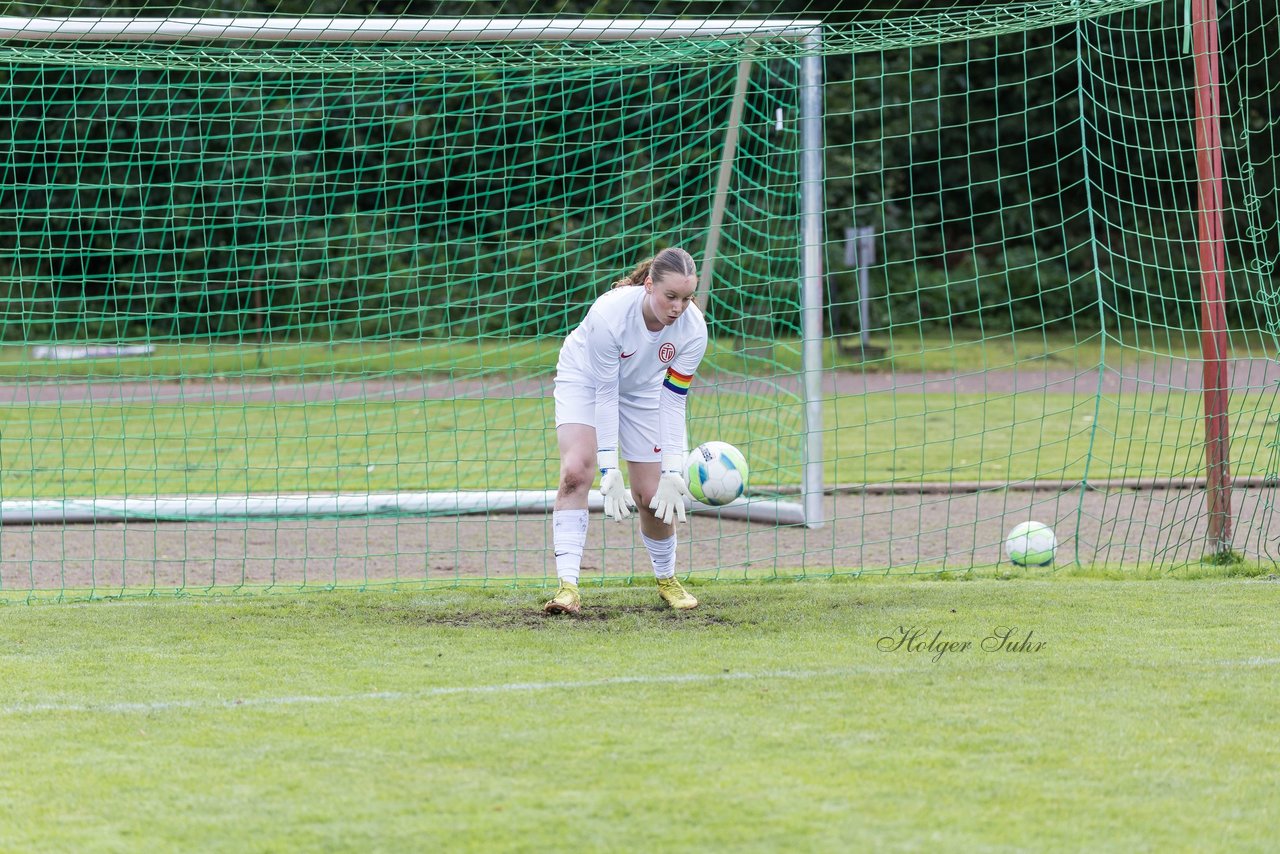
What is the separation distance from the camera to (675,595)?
Answer: 6.57m

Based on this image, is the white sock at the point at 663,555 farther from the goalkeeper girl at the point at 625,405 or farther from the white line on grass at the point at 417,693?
the white line on grass at the point at 417,693

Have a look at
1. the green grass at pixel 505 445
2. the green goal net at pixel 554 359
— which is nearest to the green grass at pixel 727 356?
the green goal net at pixel 554 359

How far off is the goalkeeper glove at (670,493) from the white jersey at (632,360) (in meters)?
0.08

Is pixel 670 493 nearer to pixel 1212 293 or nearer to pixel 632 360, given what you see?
pixel 632 360

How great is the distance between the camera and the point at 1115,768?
407 centimetres

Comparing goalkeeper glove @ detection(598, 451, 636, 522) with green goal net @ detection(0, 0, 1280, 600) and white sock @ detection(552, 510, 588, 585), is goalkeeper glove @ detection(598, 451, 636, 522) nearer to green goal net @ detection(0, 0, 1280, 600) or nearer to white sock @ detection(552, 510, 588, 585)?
white sock @ detection(552, 510, 588, 585)

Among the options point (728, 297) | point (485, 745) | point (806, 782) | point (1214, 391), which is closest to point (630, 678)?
point (485, 745)

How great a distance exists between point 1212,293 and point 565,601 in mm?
3916

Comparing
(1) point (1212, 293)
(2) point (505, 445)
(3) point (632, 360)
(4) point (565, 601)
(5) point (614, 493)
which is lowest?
(4) point (565, 601)

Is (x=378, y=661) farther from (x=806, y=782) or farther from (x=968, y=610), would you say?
(x=968, y=610)

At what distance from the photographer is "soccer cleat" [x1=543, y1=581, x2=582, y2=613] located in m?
6.33

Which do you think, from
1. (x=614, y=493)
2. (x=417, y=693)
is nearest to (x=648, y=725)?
(x=417, y=693)

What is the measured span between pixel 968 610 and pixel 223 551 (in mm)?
4745

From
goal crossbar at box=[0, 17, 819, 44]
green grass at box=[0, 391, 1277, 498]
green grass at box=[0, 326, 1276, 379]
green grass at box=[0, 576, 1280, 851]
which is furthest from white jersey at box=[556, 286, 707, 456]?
green grass at box=[0, 326, 1276, 379]
